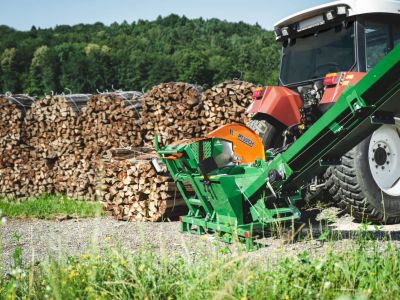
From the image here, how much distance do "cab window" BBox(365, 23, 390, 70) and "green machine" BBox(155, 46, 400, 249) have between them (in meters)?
1.27

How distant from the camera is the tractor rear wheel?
4.62 meters

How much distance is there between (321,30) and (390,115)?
1.83m

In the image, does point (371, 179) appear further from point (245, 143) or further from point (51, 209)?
point (51, 209)

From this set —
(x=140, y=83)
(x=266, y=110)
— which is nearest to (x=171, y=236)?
(x=266, y=110)

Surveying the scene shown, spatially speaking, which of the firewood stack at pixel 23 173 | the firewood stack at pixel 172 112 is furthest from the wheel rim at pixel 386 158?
the firewood stack at pixel 23 173

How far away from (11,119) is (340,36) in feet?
23.0

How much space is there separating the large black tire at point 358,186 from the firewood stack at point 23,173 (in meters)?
6.16

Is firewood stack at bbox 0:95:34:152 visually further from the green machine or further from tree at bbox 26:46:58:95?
tree at bbox 26:46:58:95

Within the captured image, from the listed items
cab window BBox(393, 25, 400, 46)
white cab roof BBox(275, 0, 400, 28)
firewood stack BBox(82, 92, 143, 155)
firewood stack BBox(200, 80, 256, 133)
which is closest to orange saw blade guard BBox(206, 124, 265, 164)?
white cab roof BBox(275, 0, 400, 28)

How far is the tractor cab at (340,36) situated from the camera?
16.1ft

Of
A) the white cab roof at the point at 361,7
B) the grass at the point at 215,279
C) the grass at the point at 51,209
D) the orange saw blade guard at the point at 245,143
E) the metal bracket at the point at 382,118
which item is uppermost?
the white cab roof at the point at 361,7

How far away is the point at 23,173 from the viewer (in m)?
9.55

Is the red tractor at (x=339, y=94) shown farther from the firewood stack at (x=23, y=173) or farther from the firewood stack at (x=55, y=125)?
the firewood stack at (x=23, y=173)

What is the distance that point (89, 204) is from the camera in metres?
7.88
